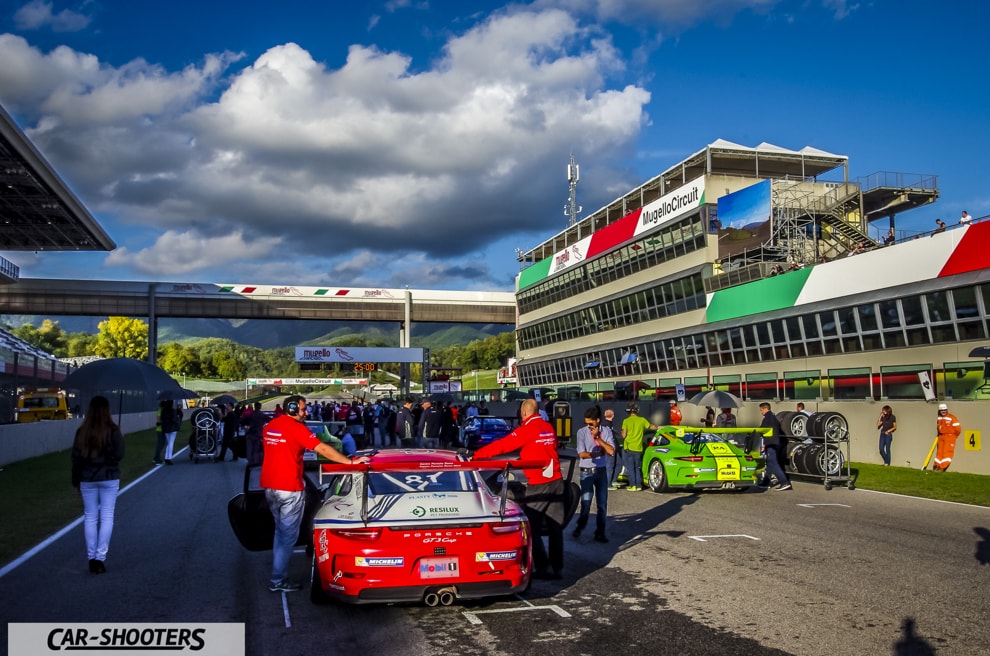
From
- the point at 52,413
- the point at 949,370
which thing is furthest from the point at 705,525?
the point at 52,413

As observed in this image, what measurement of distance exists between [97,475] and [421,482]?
3.56 m

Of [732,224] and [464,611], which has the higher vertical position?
[732,224]

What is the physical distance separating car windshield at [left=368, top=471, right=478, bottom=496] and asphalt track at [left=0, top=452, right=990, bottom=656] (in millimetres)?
1039

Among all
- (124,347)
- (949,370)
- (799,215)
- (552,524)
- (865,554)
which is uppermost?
(124,347)

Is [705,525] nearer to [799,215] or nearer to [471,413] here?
[471,413]

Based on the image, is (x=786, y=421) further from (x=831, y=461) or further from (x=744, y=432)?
(x=744, y=432)

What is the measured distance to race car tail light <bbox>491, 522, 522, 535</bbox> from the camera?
6930mm

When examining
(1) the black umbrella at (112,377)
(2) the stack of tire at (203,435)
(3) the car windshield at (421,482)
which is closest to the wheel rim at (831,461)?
(3) the car windshield at (421,482)

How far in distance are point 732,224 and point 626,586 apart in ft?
128

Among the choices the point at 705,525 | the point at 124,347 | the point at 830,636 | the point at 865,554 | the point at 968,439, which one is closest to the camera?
the point at 830,636

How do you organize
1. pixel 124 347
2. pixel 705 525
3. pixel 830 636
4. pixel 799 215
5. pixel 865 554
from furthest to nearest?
1. pixel 124 347
2. pixel 799 215
3. pixel 705 525
4. pixel 865 554
5. pixel 830 636

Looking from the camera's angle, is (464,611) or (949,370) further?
(949,370)

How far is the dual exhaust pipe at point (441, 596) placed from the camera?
6.68m

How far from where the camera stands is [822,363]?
36.7 metres
